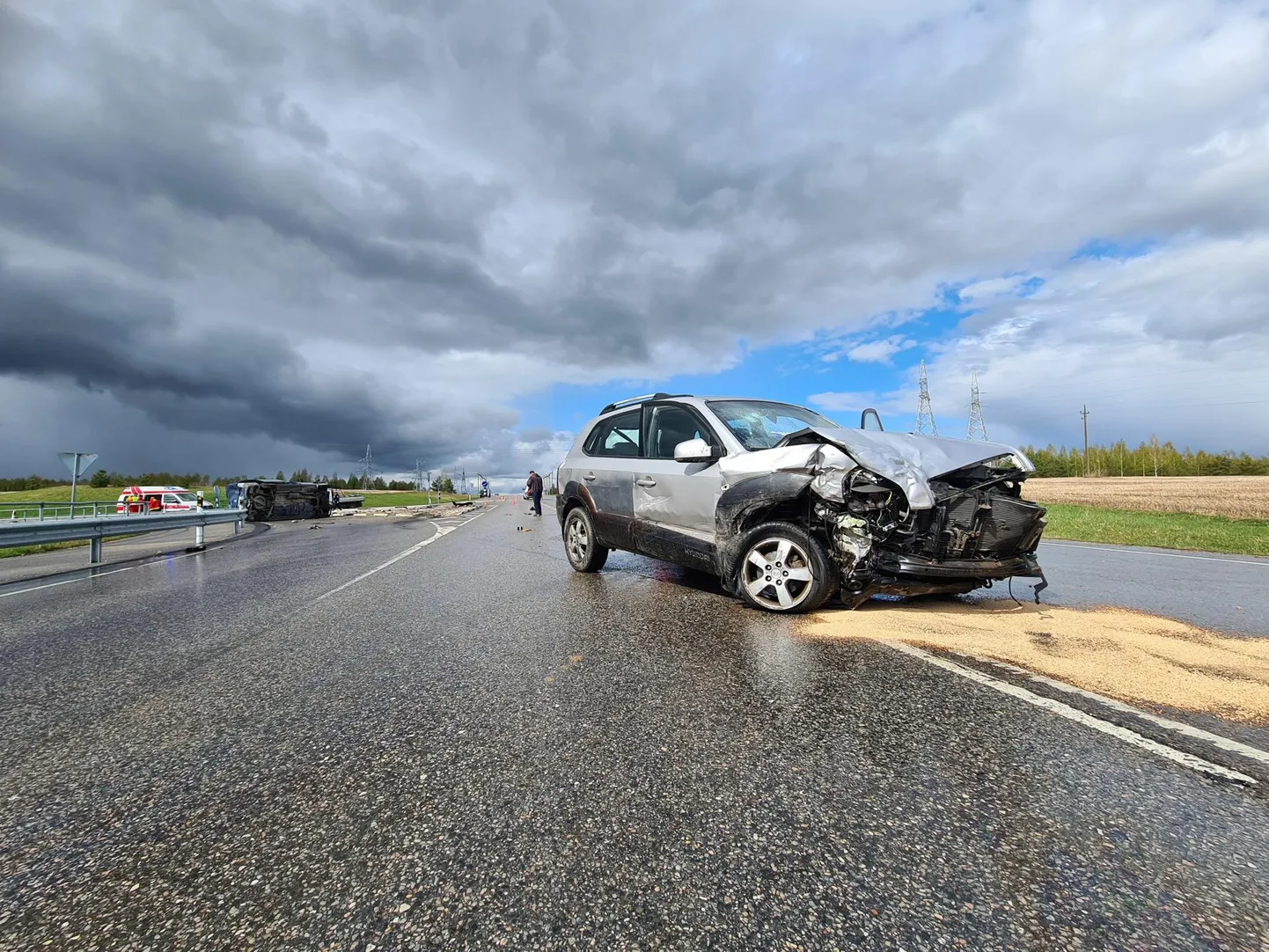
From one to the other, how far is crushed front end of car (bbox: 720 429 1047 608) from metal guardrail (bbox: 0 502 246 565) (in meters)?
11.5

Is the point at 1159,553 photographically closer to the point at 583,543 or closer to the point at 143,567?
the point at 583,543

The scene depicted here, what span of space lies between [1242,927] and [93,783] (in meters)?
3.66

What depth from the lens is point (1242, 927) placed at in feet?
4.42

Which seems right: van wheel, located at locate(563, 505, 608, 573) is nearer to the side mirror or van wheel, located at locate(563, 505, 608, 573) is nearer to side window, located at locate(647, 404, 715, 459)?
side window, located at locate(647, 404, 715, 459)

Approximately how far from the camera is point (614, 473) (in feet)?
21.1

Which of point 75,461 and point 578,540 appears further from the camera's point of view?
point 75,461

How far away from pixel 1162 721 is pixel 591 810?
8.54 feet

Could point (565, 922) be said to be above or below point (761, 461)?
below

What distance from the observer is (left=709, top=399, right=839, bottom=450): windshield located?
5301mm

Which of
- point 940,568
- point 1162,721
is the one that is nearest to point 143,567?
point 940,568

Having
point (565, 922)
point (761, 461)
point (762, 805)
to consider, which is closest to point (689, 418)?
point (761, 461)

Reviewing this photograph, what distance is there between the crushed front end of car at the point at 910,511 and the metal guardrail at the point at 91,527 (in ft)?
37.6

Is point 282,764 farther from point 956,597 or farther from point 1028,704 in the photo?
point 956,597

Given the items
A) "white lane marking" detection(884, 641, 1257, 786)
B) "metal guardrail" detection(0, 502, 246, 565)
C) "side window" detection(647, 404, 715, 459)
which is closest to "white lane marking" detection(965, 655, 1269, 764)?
"white lane marking" detection(884, 641, 1257, 786)
